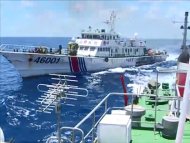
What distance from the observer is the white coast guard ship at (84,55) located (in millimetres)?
48188

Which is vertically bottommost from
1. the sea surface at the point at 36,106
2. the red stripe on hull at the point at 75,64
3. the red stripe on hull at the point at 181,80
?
the sea surface at the point at 36,106

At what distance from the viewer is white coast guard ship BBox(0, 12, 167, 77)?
4819 cm

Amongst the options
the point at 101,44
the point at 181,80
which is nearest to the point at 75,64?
the point at 101,44

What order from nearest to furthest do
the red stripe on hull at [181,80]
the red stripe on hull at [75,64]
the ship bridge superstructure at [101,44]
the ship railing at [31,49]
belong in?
the red stripe on hull at [181,80]
the ship railing at [31,49]
the red stripe on hull at [75,64]
the ship bridge superstructure at [101,44]

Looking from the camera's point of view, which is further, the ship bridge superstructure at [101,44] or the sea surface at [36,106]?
the ship bridge superstructure at [101,44]

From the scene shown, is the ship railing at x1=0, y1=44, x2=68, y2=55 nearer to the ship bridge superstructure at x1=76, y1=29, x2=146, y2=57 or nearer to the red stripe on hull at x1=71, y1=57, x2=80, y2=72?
the red stripe on hull at x1=71, y1=57, x2=80, y2=72

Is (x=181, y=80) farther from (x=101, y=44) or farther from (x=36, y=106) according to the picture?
(x=101, y=44)

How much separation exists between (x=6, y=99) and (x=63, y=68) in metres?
19.2

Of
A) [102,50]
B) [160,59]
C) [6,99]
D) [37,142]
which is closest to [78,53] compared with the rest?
[102,50]

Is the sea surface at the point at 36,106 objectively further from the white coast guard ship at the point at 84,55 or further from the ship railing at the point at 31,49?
the ship railing at the point at 31,49

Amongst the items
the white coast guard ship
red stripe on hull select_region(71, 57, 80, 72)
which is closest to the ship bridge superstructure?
the white coast guard ship

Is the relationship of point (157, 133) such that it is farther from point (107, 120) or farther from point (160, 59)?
point (160, 59)

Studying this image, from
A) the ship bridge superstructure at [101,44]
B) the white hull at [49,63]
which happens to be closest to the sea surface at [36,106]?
the white hull at [49,63]

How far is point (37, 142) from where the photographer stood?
18.3m
